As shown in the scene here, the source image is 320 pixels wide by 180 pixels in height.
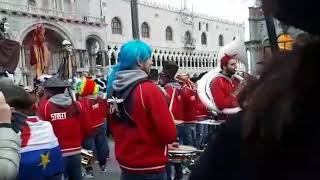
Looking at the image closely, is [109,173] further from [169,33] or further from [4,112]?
[169,33]

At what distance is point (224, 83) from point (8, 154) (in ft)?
13.9

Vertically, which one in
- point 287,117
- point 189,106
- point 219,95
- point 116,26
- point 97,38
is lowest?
point 189,106

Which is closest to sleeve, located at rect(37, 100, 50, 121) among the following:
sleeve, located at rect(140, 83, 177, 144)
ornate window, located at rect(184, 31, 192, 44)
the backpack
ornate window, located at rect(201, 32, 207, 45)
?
the backpack

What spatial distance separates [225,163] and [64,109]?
4.79 m

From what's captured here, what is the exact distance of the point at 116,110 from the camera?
379 centimetres

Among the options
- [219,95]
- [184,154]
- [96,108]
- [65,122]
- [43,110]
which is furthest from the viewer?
[96,108]

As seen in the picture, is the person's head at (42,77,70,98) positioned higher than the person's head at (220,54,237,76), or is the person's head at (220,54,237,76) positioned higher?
the person's head at (220,54,237,76)

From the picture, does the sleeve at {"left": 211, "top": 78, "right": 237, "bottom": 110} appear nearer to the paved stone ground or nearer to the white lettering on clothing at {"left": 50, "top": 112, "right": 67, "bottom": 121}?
the white lettering on clothing at {"left": 50, "top": 112, "right": 67, "bottom": 121}

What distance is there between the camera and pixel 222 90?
6090mm

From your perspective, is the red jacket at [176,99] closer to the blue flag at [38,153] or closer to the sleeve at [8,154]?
the blue flag at [38,153]

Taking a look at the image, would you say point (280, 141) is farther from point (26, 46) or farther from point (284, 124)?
point (26, 46)

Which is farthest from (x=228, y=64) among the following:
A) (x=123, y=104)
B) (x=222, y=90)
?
(x=123, y=104)

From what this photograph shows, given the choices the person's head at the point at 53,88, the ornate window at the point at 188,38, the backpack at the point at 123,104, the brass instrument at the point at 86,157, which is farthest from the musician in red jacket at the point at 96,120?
the ornate window at the point at 188,38

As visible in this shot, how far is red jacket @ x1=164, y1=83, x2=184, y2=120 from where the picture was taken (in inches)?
334
